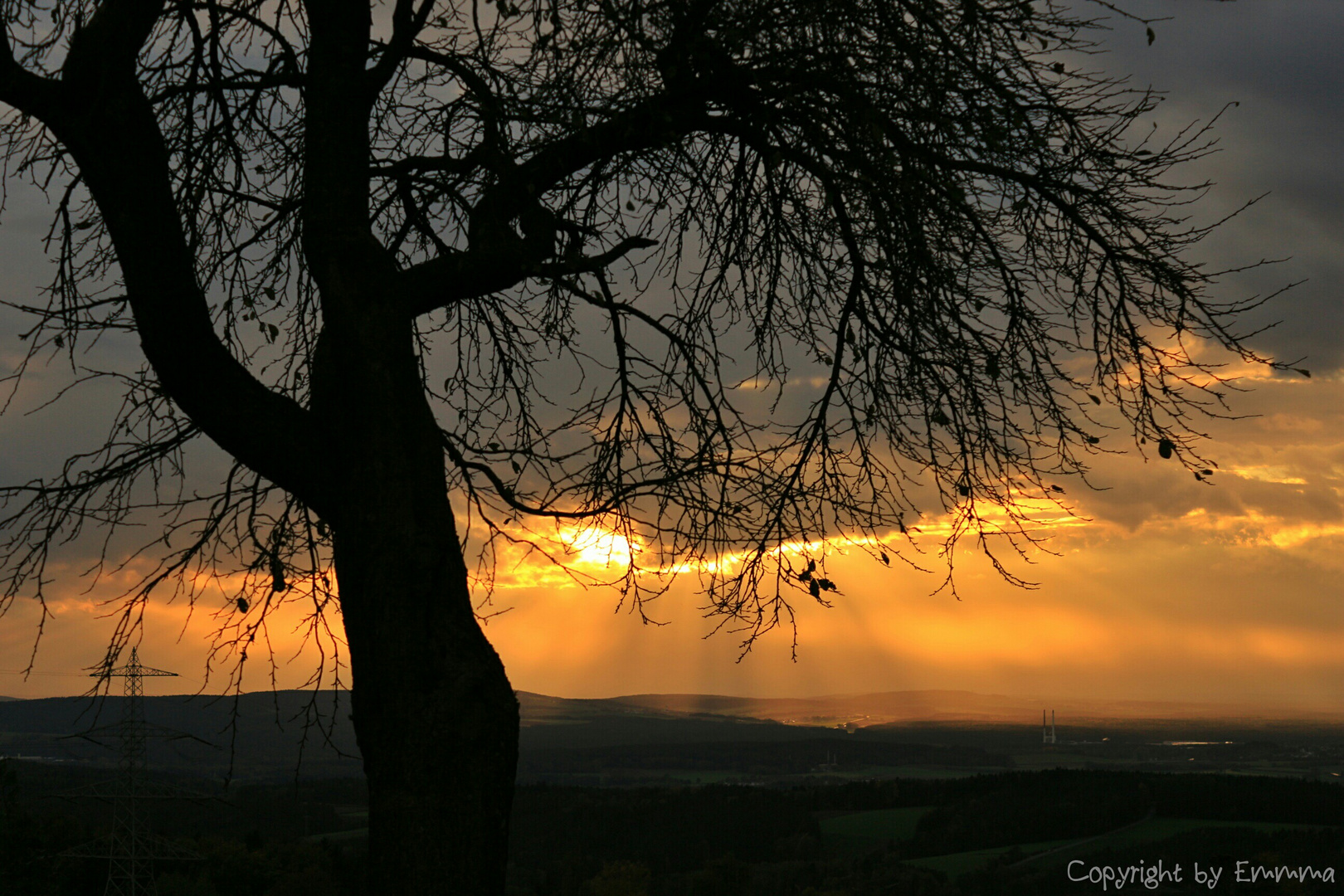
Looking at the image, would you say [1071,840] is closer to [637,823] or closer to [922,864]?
[922,864]

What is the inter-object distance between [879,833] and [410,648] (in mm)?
76475

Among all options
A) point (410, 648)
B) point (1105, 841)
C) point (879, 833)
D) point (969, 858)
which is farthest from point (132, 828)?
point (879, 833)

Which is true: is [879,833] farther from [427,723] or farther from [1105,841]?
[427,723]

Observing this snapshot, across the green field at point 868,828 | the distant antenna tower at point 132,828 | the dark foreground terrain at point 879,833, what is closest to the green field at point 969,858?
the dark foreground terrain at point 879,833

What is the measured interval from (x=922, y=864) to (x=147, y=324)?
65614 mm

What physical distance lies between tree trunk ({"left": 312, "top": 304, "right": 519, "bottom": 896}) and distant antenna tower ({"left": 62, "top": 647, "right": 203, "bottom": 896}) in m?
11.3

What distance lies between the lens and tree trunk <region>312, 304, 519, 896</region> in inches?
138

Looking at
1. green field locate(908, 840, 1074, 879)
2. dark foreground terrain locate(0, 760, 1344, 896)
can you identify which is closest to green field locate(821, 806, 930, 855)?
dark foreground terrain locate(0, 760, 1344, 896)

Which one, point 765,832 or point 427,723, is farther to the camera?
point 765,832

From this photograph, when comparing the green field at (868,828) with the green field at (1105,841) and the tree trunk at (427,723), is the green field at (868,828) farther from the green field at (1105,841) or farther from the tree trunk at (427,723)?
the tree trunk at (427,723)

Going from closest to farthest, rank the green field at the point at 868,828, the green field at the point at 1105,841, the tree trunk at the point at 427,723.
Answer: the tree trunk at the point at 427,723
the green field at the point at 1105,841
the green field at the point at 868,828

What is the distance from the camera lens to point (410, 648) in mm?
3691

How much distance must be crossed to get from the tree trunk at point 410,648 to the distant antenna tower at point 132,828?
37.2 feet

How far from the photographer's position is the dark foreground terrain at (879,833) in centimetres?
4328
